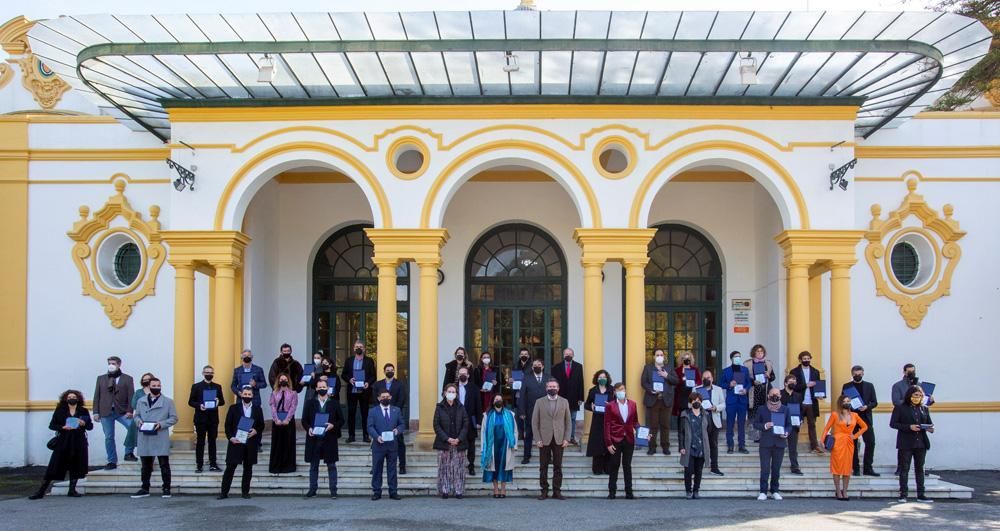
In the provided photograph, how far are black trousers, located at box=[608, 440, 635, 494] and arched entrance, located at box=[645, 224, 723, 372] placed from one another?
509 cm

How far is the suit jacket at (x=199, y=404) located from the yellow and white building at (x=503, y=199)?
108 cm

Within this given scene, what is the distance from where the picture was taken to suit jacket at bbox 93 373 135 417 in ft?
48.0

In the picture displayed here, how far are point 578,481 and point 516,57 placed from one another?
5.68m

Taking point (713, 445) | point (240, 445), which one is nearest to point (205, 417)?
point (240, 445)

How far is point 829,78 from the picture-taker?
14.1 metres

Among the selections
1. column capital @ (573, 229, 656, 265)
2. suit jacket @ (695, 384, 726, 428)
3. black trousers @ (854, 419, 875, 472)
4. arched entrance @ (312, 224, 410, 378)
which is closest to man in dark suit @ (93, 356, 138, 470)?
arched entrance @ (312, 224, 410, 378)

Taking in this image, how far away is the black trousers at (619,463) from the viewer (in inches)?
499

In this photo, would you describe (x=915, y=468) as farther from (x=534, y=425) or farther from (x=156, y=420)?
(x=156, y=420)

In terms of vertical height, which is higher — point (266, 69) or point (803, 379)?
point (266, 69)

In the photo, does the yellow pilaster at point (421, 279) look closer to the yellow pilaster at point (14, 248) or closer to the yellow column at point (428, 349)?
the yellow column at point (428, 349)

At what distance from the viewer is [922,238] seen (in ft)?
53.5

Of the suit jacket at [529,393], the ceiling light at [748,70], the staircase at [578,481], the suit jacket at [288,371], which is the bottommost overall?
the staircase at [578,481]

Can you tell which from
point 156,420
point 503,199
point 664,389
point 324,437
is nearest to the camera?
point 324,437

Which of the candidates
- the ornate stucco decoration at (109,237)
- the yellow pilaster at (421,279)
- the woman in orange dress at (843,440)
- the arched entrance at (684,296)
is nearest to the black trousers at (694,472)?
the woman in orange dress at (843,440)
